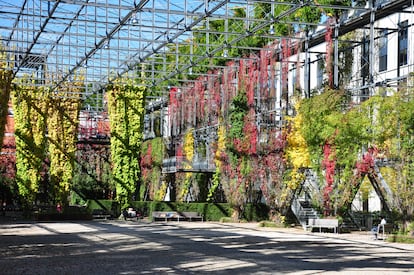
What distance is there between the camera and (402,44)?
31703mm

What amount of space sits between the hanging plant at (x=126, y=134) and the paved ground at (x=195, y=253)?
42.8ft

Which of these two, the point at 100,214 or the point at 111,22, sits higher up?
the point at 111,22

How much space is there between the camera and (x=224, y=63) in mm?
46500

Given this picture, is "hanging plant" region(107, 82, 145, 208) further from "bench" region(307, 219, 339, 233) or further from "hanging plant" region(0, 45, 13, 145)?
"bench" region(307, 219, 339, 233)

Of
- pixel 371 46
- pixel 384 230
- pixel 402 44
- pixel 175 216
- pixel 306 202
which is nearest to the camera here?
pixel 384 230

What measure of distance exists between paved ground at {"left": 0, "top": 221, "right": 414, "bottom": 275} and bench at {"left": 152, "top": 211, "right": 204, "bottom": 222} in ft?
34.5

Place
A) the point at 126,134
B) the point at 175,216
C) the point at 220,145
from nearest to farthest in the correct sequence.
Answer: the point at 175,216 < the point at 220,145 < the point at 126,134

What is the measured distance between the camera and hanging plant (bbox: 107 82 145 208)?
3994 cm

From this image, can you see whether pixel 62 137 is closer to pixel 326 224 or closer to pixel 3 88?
pixel 3 88

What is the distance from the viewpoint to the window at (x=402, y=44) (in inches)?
1228

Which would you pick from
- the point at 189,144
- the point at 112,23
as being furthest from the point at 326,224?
the point at 189,144

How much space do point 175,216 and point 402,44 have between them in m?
15.0

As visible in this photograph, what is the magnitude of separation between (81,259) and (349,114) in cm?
1575

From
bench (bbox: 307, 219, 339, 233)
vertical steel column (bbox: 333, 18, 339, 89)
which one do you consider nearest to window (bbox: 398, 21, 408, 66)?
vertical steel column (bbox: 333, 18, 339, 89)
